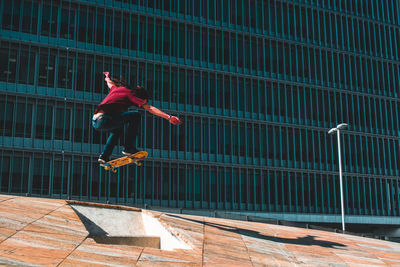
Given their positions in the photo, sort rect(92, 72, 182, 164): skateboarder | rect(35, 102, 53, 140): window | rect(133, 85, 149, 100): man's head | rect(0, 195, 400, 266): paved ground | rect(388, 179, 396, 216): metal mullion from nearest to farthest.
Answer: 1. rect(0, 195, 400, 266): paved ground
2. rect(92, 72, 182, 164): skateboarder
3. rect(133, 85, 149, 100): man's head
4. rect(35, 102, 53, 140): window
5. rect(388, 179, 396, 216): metal mullion

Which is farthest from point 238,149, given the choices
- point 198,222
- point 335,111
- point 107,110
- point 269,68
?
point 107,110

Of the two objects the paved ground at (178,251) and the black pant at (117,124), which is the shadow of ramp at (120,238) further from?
the black pant at (117,124)

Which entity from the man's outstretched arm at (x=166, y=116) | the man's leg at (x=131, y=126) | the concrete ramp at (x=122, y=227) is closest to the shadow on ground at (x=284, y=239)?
the concrete ramp at (x=122, y=227)

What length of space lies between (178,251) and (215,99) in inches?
1523

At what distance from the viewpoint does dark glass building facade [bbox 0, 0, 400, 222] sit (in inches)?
1751

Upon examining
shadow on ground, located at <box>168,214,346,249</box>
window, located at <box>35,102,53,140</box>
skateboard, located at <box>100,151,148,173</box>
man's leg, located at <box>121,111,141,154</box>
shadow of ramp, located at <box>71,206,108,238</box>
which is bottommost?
shadow on ground, located at <box>168,214,346,249</box>

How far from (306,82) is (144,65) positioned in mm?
19795

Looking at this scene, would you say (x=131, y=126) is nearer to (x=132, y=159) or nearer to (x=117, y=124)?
(x=117, y=124)

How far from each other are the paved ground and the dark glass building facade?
26137mm

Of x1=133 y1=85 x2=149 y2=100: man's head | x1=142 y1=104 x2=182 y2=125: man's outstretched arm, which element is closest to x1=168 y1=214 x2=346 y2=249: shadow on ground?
x1=142 y1=104 x2=182 y2=125: man's outstretched arm

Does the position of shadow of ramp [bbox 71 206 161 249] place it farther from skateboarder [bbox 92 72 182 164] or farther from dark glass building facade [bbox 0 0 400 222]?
dark glass building facade [bbox 0 0 400 222]

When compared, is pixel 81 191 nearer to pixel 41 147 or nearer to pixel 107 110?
pixel 41 147

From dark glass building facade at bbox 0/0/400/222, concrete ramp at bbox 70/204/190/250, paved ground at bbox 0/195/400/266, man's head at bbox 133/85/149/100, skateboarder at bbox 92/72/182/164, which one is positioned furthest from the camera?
dark glass building facade at bbox 0/0/400/222

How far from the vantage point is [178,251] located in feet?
47.2
